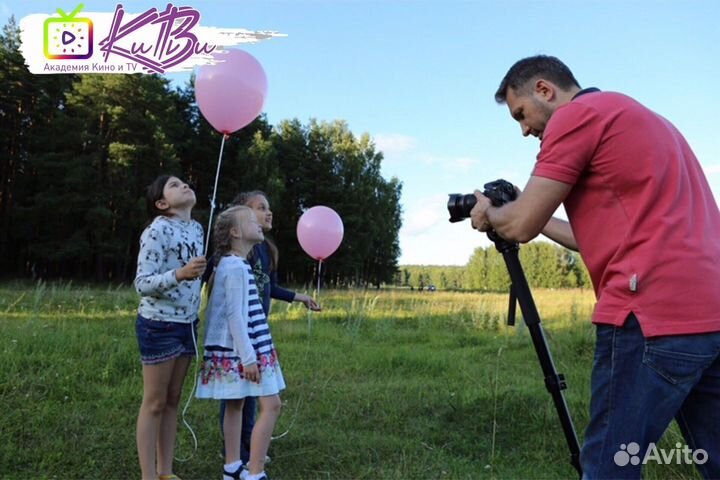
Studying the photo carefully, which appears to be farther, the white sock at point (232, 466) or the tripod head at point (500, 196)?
the white sock at point (232, 466)

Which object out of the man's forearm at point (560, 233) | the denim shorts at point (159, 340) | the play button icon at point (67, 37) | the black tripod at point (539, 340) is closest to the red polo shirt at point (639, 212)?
the black tripod at point (539, 340)

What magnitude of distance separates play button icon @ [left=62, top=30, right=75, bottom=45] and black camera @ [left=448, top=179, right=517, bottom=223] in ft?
21.3

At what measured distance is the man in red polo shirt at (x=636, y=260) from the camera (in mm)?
1283

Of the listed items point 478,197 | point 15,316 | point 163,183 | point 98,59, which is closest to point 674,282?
point 478,197

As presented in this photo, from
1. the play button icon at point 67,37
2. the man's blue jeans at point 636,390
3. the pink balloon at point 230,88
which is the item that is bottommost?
the man's blue jeans at point 636,390

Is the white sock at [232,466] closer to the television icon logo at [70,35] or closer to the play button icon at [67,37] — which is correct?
the television icon logo at [70,35]

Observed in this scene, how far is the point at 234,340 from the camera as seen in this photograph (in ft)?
8.59

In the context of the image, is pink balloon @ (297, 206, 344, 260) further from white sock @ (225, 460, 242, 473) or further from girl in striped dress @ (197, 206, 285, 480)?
white sock @ (225, 460, 242, 473)

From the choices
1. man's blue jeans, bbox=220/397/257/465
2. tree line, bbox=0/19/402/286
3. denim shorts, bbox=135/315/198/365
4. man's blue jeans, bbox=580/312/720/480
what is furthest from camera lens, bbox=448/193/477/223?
tree line, bbox=0/19/402/286

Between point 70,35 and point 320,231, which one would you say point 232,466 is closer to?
point 320,231

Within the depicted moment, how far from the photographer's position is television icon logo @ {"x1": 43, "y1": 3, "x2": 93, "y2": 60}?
20.7ft

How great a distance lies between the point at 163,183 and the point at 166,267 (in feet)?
1.58

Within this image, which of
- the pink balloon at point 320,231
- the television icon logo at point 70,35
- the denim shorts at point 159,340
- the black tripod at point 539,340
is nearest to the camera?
the black tripod at point 539,340

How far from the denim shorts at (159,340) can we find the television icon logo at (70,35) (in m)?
5.08
